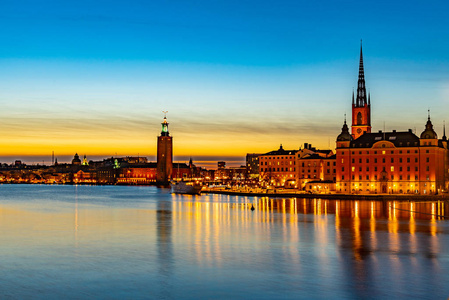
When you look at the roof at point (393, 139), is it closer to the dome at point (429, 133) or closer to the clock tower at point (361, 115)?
the dome at point (429, 133)

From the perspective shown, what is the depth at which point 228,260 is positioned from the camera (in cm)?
2594

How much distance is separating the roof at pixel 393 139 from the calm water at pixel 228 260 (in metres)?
42.7

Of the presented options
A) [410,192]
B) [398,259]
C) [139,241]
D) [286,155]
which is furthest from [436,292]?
[286,155]

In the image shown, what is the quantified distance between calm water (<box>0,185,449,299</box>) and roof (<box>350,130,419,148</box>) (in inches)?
1683

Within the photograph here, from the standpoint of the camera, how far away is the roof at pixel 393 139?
8494 centimetres

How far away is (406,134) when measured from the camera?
284 feet

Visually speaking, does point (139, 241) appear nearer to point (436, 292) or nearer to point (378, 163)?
point (436, 292)

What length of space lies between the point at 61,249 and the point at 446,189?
73.6 meters

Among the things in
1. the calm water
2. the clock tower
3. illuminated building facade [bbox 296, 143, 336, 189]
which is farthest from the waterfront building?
the calm water

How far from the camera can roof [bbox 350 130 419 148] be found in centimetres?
8494

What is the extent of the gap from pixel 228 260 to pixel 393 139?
220ft

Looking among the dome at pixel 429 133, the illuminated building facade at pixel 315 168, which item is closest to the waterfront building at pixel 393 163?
the dome at pixel 429 133

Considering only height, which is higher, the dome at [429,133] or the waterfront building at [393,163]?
the dome at [429,133]

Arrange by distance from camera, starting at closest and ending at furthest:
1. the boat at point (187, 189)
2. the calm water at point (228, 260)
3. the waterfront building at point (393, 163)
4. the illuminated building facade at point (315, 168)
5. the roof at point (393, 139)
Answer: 1. the calm water at point (228, 260)
2. the waterfront building at point (393, 163)
3. the roof at point (393, 139)
4. the illuminated building facade at point (315, 168)
5. the boat at point (187, 189)
